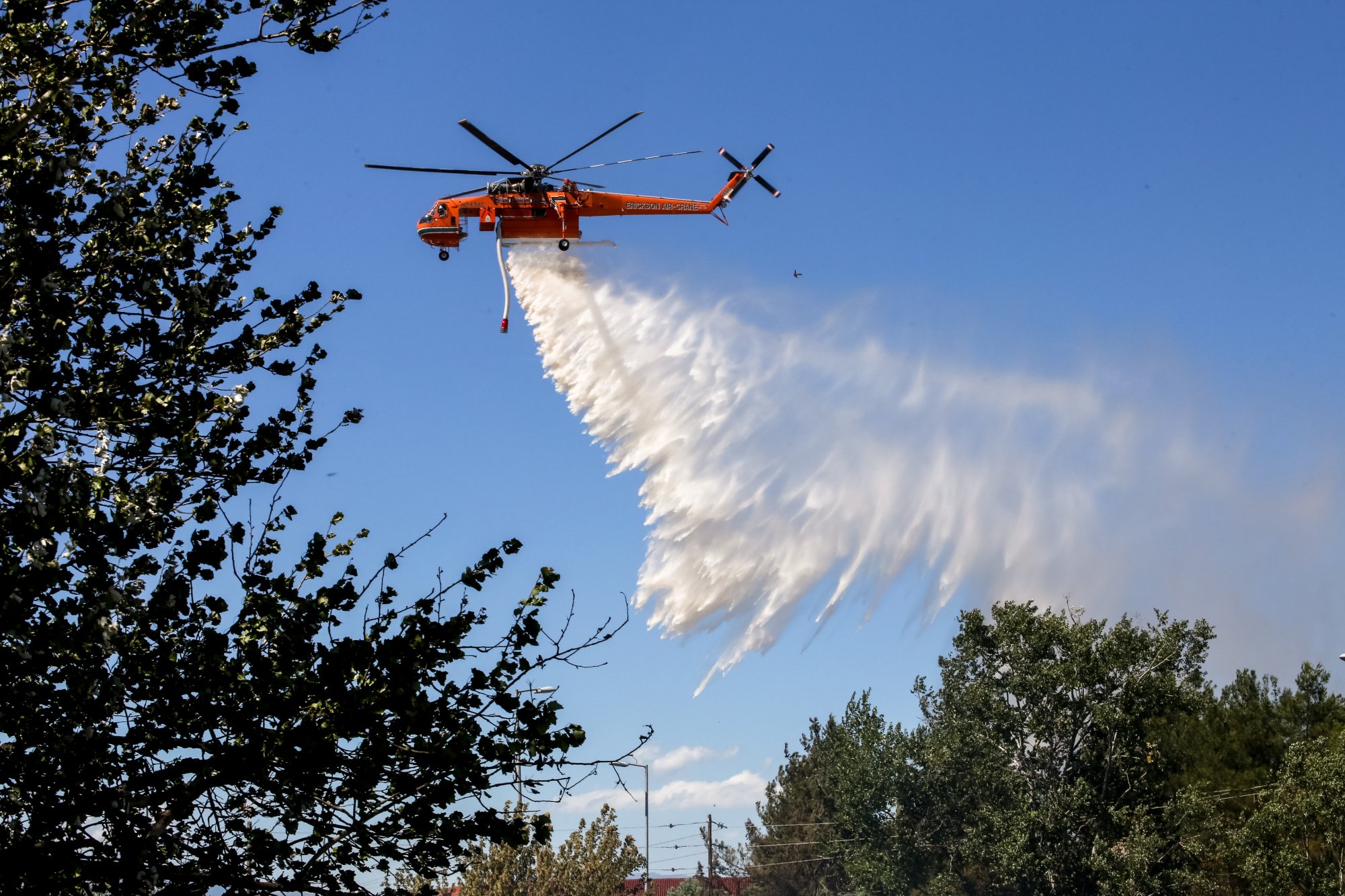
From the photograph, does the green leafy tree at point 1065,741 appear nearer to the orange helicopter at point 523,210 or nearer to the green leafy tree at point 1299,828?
the green leafy tree at point 1299,828

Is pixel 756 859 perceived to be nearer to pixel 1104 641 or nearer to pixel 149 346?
pixel 1104 641

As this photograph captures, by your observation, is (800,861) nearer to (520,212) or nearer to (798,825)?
(798,825)

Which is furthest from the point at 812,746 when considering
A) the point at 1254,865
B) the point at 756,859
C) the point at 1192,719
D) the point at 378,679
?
the point at 378,679

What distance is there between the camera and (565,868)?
4778cm

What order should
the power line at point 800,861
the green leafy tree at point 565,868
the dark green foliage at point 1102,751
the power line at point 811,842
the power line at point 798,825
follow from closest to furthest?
1. the green leafy tree at point 565,868
2. the dark green foliage at point 1102,751
3. the power line at point 811,842
4. the power line at point 800,861
5. the power line at point 798,825

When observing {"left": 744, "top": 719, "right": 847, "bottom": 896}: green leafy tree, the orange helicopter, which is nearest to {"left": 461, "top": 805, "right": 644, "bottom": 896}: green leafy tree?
the orange helicopter

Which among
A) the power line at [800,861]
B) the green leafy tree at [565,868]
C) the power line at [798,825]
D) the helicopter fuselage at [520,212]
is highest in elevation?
the helicopter fuselage at [520,212]

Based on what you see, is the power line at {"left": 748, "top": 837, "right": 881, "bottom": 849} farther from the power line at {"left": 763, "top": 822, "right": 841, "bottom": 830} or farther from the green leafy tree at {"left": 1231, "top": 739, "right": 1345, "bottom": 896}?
the green leafy tree at {"left": 1231, "top": 739, "right": 1345, "bottom": 896}

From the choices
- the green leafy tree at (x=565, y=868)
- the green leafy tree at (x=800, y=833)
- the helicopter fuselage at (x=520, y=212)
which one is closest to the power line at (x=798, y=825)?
the green leafy tree at (x=800, y=833)

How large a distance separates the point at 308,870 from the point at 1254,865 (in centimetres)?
4657

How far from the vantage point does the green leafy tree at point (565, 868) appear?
1738 inches

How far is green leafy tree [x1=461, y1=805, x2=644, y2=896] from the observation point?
145 ft

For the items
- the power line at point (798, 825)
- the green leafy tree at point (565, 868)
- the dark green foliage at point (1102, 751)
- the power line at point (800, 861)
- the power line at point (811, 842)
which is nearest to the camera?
the green leafy tree at point (565, 868)

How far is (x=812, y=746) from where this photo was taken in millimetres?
100812
